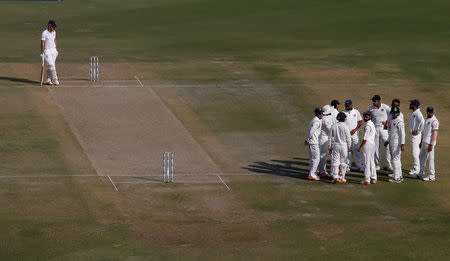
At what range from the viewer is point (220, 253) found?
17875mm

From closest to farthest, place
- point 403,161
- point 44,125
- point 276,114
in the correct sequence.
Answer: point 403,161 < point 44,125 < point 276,114

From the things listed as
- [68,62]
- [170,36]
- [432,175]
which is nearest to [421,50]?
[170,36]

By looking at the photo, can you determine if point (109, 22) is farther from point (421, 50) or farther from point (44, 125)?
point (44, 125)

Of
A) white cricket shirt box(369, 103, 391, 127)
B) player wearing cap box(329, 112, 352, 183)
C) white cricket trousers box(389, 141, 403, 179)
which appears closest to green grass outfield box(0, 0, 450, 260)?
white cricket trousers box(389, 141, 403, 179)

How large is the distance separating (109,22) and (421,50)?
17.5 metres

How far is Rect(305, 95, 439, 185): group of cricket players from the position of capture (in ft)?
74.1

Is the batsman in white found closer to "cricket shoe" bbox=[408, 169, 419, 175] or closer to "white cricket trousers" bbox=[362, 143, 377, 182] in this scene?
"white cricket trousers" bbox=[362, 143, 377, 182]

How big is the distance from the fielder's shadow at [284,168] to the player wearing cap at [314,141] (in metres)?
0.37

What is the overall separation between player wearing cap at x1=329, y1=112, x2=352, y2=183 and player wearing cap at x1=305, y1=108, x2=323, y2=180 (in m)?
0.46

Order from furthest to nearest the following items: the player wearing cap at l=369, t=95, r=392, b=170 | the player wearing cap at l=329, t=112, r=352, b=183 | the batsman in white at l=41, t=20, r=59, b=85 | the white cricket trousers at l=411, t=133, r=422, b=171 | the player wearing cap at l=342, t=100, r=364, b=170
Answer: the batsman in white at l=41, t=20, r=59, b=85, the player wearing cap at l=369, t=95, r=392, b=170, the player wearing cap at l=342, t=100, r=364, b=170, the white cricket trousers at l=411, t=133, r=422, b=171, the player wearing cap at l=329, t=112, r=352, b=183

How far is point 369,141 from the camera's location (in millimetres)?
22594

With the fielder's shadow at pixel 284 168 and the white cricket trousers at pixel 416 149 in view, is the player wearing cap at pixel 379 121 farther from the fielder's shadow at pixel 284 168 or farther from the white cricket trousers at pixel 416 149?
the fielder's shadow at pixel 284 168

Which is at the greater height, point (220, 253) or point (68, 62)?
point (68, 62)

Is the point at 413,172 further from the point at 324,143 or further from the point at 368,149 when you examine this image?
the point at 324,143
